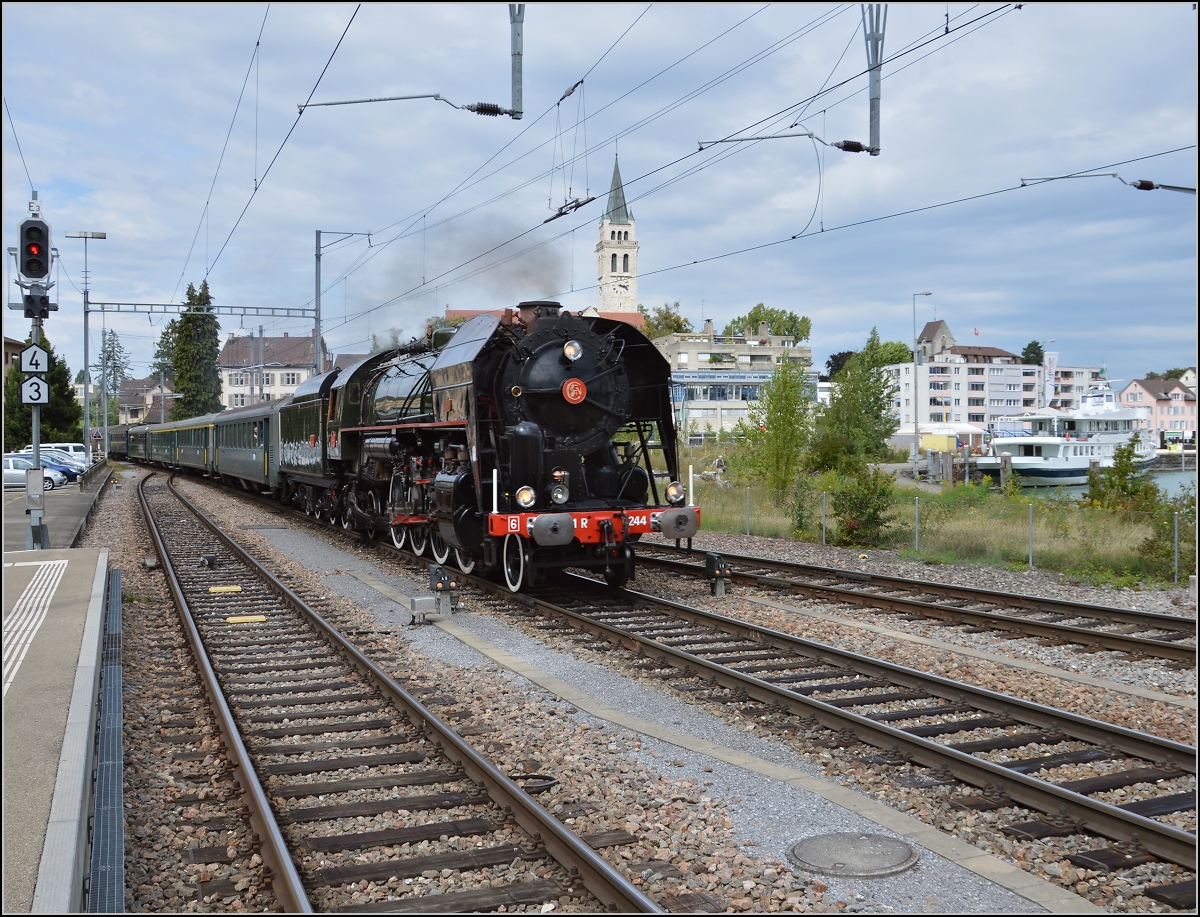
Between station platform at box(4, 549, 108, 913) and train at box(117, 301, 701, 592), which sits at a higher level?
train at box(117, 301, 701, 592)

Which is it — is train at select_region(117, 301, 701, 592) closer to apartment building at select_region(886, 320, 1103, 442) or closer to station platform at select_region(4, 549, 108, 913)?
station platform at select_region(4, 549, 108, 913)

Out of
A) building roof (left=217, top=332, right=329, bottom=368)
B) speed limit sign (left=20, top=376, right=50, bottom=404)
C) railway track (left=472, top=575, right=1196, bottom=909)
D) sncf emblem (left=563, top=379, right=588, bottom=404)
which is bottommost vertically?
railway track (left=472, top=575, right=1196, bottom=909)

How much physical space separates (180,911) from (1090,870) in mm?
4325

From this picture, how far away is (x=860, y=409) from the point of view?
42812 millimetres

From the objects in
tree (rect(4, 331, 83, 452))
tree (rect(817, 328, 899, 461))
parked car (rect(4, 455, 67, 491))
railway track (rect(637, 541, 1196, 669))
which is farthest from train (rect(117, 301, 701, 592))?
tree (rect(4, 331, 83, 452))

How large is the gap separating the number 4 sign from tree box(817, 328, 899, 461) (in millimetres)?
26400

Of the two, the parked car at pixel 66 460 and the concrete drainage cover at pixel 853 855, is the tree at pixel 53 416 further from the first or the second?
the concrete drainage cover at pixel 853 855

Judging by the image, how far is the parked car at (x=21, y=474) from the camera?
3538 centimetres

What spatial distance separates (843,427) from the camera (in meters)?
41.3

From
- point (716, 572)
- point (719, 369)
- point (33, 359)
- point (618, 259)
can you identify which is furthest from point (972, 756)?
point (618, 259)

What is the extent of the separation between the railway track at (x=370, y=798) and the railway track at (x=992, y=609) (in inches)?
238

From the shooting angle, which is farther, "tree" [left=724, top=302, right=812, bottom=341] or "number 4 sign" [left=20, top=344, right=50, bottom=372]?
"tree" [left=724, top=302, right=812, bottom=341]

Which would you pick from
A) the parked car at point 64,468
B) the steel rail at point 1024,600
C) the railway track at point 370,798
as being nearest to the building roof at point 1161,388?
the parked car at point 64,468

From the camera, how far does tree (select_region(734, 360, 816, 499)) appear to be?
998 inches
